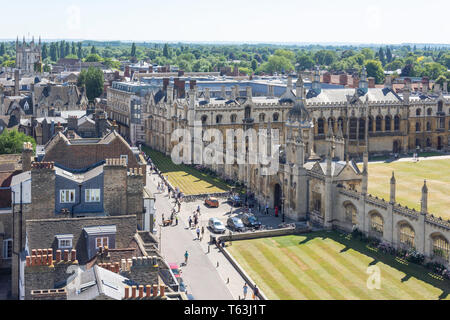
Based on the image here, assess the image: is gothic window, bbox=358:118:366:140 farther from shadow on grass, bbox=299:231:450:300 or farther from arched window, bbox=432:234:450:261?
arched window, bbox=432:234:450:261

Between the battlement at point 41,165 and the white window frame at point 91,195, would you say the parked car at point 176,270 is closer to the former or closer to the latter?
the white window frame at point 91,195

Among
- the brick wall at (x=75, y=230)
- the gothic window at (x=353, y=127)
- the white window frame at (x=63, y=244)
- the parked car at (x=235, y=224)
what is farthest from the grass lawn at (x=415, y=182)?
the white window frame at (x=63, y=244)

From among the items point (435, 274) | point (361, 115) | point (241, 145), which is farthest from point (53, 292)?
point (361, 115)

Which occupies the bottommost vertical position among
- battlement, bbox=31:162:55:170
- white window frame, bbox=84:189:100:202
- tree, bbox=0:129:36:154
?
white window frame, bbox=84:189:100:202

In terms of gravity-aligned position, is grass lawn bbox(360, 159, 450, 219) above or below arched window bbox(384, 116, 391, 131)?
below

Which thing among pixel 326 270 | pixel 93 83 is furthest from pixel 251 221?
pixel 93 83

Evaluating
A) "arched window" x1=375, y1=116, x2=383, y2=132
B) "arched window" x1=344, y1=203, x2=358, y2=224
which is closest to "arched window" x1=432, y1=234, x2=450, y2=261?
"arched window" x1=344, y1=203, x2=358, y2=224

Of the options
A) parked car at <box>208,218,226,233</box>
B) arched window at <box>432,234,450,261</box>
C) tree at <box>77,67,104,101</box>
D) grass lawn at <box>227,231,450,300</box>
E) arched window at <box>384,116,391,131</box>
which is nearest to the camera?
grass lawn at <box>227,231,450,300</box>

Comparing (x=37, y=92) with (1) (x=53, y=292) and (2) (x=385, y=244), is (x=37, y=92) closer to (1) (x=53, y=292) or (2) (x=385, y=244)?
(2) (x=385, y=244)

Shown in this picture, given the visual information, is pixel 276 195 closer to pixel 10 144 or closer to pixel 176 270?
pixel 176 270
